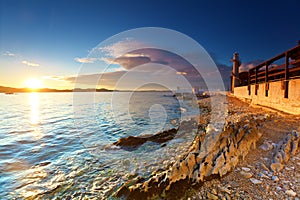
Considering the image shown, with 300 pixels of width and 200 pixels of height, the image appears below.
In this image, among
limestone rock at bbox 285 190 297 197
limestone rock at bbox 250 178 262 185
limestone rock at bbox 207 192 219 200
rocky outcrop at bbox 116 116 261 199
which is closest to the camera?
limestone rock at bbox 285 190 297 197

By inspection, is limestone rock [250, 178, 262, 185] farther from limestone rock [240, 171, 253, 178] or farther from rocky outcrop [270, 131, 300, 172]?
rocky outcrop [270, 131, 300, 172]

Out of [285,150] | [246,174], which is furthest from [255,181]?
[285,150]

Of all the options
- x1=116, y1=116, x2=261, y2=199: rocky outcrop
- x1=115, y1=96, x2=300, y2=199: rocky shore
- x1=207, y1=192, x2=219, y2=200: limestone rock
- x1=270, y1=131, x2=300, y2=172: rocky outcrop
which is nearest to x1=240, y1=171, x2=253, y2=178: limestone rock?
x1=115, y1=96, x2=300, y2=199: rocky shore

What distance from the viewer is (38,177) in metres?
5.09

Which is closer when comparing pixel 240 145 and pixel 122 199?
pixel 122 199

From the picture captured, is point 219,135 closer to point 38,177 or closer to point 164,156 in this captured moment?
point 164,156

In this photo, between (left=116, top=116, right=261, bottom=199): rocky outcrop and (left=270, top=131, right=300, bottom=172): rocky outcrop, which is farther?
(left=270, top=131, right=300, bottom=172): rocky outcrop

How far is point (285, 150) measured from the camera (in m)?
3.88

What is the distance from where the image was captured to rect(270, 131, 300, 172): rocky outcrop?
337 centimetres

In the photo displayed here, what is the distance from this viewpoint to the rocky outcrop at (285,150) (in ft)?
11.1

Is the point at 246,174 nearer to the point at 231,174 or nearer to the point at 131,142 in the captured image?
the point at 231,174

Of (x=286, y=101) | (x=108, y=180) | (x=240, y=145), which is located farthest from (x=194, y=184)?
(x=286, y=101)

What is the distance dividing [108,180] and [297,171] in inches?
188

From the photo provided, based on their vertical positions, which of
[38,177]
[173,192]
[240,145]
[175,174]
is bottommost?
[38,177]
